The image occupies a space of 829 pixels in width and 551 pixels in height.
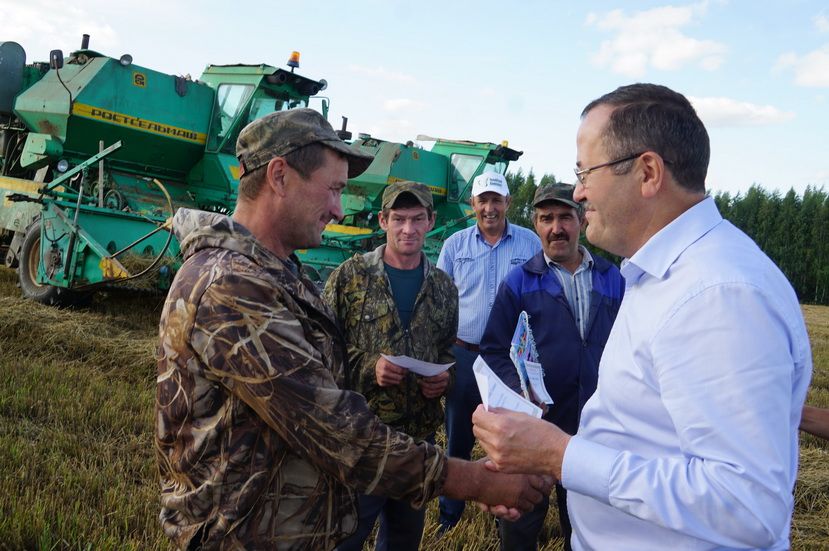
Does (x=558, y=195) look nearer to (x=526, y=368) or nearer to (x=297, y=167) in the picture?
(x=526, y=368)

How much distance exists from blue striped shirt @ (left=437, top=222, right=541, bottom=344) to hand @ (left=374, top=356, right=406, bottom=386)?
1.52 meters

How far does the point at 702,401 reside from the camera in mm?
1245

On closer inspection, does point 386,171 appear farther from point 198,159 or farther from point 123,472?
point 123,472

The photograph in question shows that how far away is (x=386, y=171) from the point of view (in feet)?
46.6

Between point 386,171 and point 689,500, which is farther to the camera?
point 386,171

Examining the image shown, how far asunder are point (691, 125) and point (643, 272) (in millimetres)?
343

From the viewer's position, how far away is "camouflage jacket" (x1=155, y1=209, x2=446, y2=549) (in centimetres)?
153

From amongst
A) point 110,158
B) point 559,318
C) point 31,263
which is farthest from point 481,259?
point 110,158

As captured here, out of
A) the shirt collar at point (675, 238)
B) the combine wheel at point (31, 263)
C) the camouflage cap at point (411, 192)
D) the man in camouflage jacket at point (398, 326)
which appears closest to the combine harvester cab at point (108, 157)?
the combine wheel at point (31, 263)

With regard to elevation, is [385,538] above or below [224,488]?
below

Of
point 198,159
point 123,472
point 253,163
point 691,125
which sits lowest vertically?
point 123,472

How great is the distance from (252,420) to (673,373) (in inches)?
36.9

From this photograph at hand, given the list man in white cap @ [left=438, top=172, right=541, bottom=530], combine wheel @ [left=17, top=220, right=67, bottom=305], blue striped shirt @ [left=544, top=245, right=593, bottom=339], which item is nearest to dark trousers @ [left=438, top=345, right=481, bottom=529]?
man in white cap @ [left=438, top=172, right=541, bottom=530]

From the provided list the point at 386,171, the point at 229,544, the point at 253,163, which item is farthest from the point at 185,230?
the point at 386,171
